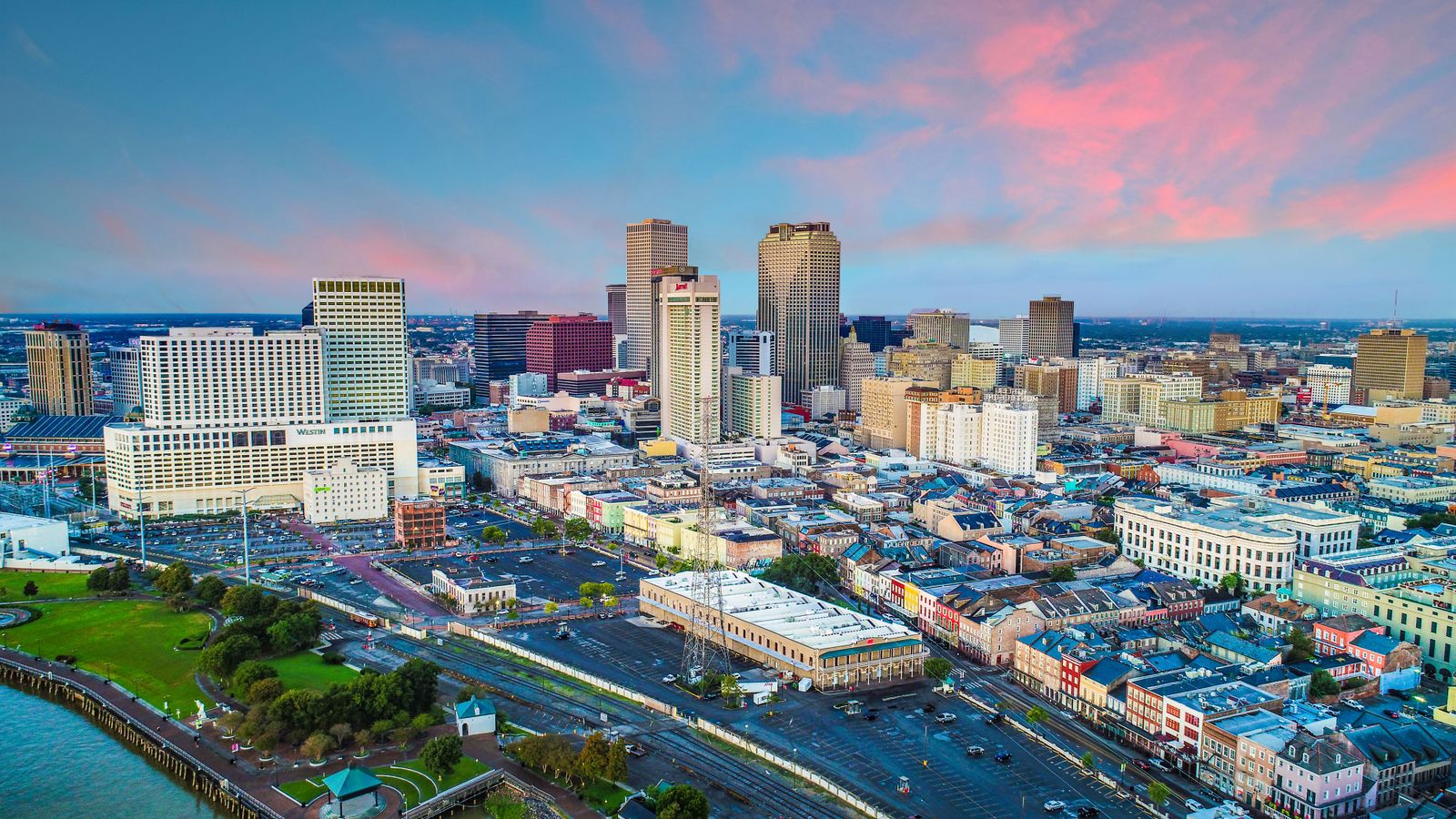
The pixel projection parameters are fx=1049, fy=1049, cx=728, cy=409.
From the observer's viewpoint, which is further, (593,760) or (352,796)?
(593,760)

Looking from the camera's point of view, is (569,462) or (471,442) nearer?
(569,462)

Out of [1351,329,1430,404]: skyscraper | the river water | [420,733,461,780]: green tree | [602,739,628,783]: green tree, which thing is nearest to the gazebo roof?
[420,733,461,780]: green tree

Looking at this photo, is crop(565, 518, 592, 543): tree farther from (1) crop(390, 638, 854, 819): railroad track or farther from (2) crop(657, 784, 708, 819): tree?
(2) crop(657, 784, 708, 819): tree

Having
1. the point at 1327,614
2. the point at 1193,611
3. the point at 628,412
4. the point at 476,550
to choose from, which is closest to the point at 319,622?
the point at 476,550

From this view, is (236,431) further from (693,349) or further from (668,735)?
(668,735)

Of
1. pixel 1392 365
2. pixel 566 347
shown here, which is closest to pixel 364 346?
pixel 566 347

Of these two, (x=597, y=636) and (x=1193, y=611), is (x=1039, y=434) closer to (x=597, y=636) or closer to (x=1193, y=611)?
(x=1193, y=611)
